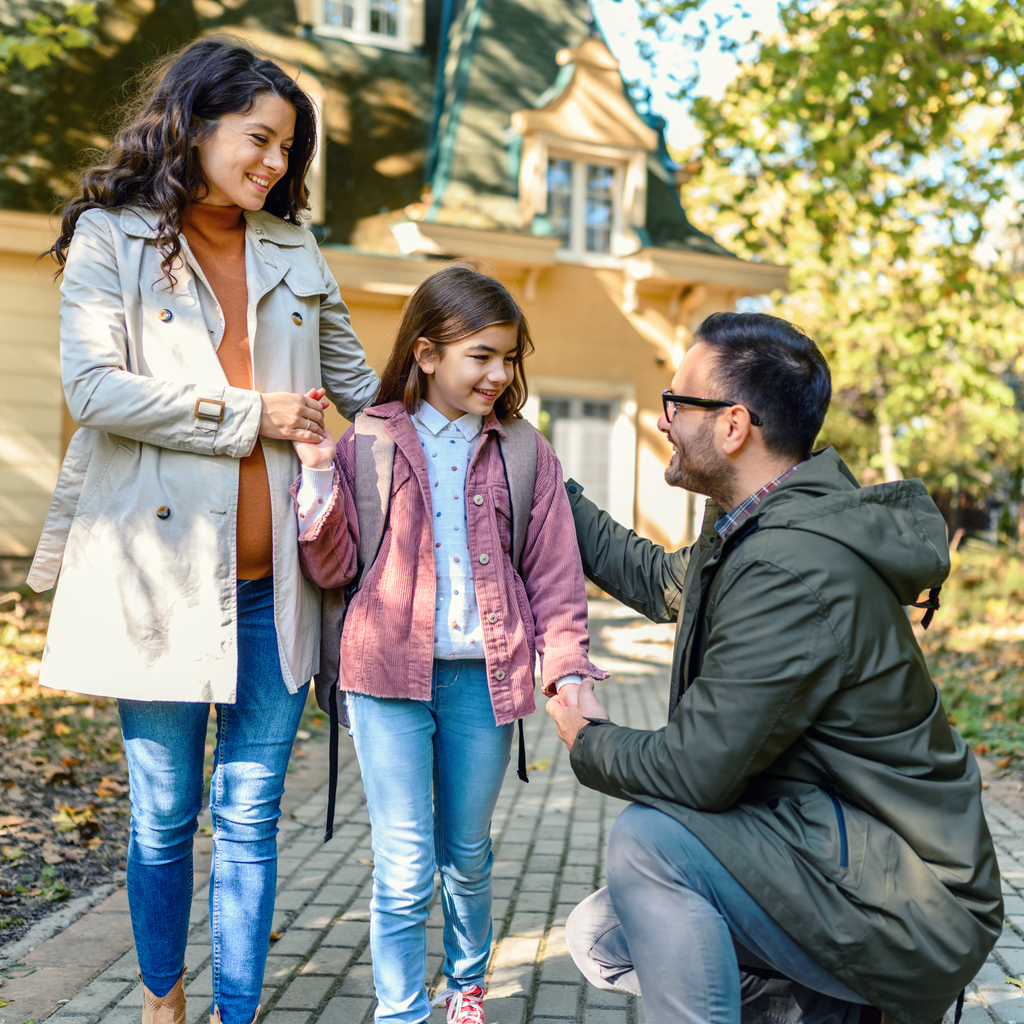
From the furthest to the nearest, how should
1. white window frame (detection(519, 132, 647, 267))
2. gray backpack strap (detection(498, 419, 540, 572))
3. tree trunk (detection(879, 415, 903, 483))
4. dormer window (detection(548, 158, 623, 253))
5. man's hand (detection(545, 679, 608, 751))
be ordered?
1. tree trunk (detection(879, 415, 903, 483))
2. dormer window (detection(548, 158, 623, 253))
3. white window frame (detection(519, 132, 647, 267))
4. gray backpack strap (detection(498, 419, 540, 572))
5. man's hand (detection(545, 679, 608, 751))

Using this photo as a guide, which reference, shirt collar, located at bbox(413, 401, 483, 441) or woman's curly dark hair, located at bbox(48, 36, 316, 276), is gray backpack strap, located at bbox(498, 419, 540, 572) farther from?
woman's curly dark hair, located at bbox(48, 36, 316, 276)

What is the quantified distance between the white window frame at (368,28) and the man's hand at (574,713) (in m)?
12.1

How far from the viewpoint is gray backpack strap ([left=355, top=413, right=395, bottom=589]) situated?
251 centimetres

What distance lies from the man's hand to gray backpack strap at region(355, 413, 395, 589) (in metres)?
0.58

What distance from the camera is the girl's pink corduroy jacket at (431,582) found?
242 cm

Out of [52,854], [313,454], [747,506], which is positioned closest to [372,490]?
[313,454]

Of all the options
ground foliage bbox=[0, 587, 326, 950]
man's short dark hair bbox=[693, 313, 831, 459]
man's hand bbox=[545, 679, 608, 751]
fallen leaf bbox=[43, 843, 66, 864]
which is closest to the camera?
man's short dark hair bbox=[693, 313, 831, 459]

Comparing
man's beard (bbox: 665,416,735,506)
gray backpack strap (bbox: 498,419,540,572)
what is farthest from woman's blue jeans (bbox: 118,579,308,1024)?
man's beard (bbox: 665,416,735,506)

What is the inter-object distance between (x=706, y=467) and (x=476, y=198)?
35.8 ft

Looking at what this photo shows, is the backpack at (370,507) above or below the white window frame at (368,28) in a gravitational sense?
below

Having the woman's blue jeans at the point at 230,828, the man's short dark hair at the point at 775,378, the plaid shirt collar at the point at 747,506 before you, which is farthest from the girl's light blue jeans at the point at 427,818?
the man's short dark hair at the point at 775,378

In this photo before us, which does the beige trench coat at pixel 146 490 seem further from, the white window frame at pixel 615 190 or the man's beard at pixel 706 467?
the white window frame at pixel 615 190

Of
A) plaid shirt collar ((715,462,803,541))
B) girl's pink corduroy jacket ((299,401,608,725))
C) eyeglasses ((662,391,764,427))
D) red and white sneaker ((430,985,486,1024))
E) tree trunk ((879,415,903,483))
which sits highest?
eyeglasses ((662,391,764,427))

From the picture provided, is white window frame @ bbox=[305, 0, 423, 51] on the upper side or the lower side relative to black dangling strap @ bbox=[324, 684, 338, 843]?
upper
